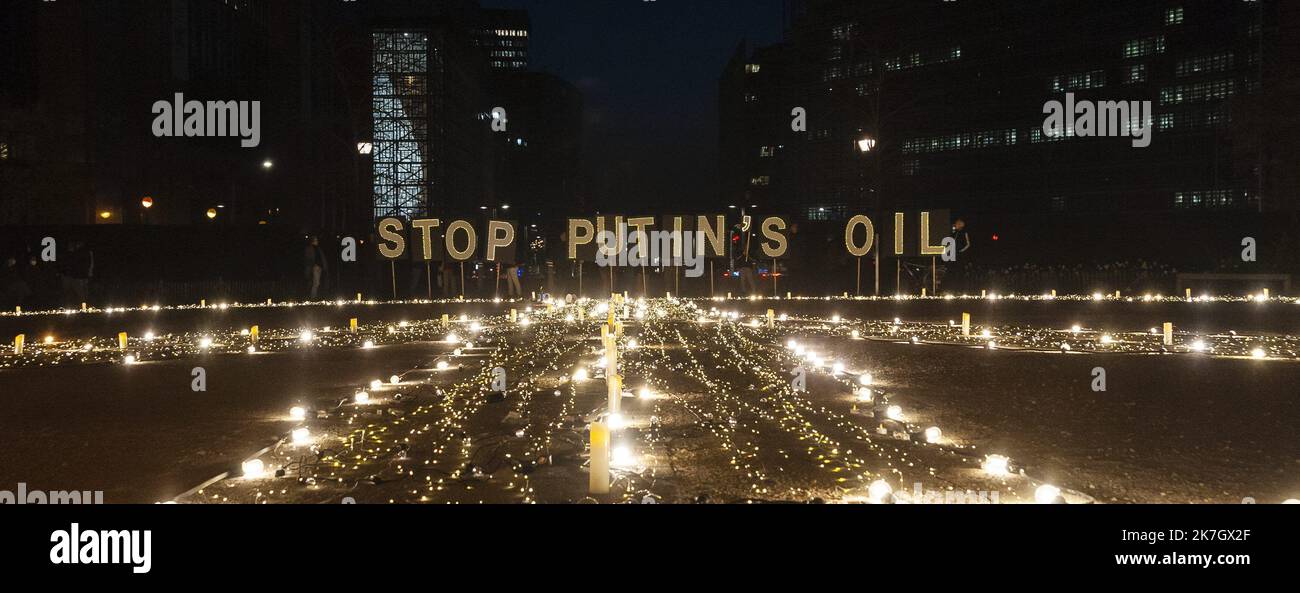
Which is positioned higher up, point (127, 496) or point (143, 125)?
point (143, 125)

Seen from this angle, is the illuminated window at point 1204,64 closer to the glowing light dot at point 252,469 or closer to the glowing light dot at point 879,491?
the glowing light dot at point 879,491

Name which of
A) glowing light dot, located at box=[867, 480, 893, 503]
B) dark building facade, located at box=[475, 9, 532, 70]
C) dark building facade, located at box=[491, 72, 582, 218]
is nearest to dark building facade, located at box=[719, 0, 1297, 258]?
glowing light dot, located at box=[867, 480, 893, 503]

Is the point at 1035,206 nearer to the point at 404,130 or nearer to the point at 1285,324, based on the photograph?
the point at 404,130

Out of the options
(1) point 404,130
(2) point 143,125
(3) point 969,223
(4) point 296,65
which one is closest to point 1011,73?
(3) point 969,223

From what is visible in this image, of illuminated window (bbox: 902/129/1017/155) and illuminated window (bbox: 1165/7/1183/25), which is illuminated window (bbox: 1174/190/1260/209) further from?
illuminated window (bbox: 902/129/1017/155)

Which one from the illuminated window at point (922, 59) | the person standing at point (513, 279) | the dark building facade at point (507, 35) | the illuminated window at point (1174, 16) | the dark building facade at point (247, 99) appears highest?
the dark building facade at point (507, 35)

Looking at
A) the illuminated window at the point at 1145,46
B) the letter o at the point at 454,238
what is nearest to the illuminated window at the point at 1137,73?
the illuminated window at the point at 1145,46

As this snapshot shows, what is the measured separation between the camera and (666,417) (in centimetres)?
952

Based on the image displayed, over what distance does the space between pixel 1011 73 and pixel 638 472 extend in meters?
70.5

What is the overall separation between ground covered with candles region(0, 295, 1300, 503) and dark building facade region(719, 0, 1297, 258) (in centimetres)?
4245

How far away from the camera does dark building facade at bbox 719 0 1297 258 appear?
209ft

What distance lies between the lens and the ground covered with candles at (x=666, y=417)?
264 inches

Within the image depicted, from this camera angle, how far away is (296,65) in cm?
6169

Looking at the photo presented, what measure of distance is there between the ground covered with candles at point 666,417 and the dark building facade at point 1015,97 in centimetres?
4245
